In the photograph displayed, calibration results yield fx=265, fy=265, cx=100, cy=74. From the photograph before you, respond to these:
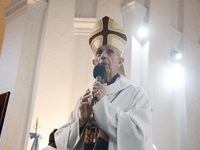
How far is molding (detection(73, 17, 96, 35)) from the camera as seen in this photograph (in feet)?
17.3

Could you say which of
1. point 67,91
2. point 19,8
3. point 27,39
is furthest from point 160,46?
point 19,8

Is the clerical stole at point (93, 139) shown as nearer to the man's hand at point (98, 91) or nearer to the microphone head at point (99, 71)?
the man's hand at point (98, 91)

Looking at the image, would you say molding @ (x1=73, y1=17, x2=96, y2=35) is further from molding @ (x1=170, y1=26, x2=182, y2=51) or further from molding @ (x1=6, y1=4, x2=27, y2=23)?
molding @ (x1=170, y1=26, x2=182, y2=51)

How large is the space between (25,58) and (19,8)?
108cm

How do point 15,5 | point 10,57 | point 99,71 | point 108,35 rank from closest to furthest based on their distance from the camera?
point 99,71
point 108,35
point 10,57
point 15,5

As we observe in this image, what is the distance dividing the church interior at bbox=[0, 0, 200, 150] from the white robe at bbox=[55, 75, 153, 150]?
1.65 m

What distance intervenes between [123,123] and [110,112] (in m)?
0.16

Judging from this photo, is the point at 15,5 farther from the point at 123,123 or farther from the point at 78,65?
the point at 123,123

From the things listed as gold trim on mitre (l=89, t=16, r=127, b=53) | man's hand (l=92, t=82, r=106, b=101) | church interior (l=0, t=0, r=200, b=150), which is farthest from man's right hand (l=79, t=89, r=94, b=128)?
church interior (l=0, t=0, r=200, b=150)

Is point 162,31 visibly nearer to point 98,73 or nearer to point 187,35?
A: point 187,35

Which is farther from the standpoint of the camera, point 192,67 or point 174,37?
point 174,37

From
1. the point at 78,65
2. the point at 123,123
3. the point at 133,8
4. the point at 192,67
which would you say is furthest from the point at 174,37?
the point at 123,123

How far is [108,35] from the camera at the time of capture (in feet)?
10.5

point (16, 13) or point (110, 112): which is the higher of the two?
point (16, 13)
